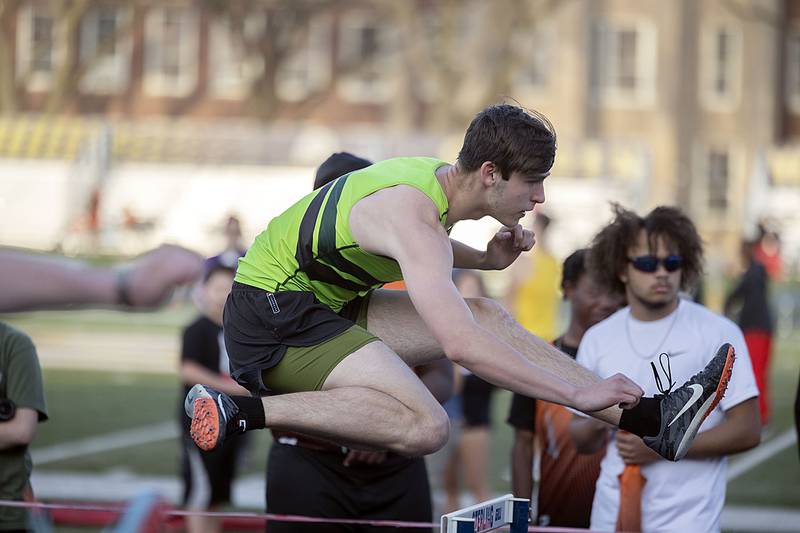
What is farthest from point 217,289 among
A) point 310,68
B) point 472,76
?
point 310,68

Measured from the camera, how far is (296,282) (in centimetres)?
537

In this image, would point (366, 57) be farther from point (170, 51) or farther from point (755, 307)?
point (755, 307)

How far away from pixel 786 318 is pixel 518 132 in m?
24.9

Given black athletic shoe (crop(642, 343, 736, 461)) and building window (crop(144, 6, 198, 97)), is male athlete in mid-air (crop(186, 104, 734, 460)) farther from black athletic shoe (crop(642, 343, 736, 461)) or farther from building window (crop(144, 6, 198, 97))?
building window (crop(144, 6, 198, 97))

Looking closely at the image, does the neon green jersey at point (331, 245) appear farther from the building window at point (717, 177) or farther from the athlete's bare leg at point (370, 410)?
the building window at point (717, 177)

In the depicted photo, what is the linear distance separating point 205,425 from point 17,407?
111cm

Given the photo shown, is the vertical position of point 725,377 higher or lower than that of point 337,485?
higher

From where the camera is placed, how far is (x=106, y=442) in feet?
43.8

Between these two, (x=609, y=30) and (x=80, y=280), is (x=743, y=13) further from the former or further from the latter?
(x=80, y=280)

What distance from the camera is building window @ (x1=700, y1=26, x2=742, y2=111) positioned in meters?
52.8

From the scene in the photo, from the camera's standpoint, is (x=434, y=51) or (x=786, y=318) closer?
(x=786, y=318)

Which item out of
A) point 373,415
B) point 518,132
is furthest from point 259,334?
point 518,132

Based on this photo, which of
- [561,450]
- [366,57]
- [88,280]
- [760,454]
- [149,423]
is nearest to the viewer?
[88,280]

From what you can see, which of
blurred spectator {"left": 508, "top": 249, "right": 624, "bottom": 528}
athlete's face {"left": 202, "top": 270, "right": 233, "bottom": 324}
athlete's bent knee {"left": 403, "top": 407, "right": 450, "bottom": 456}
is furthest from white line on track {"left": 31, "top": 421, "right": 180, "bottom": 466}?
athlete's bent knee {"left": 403, "top": 407, "right": 450, "bottom": 456}
